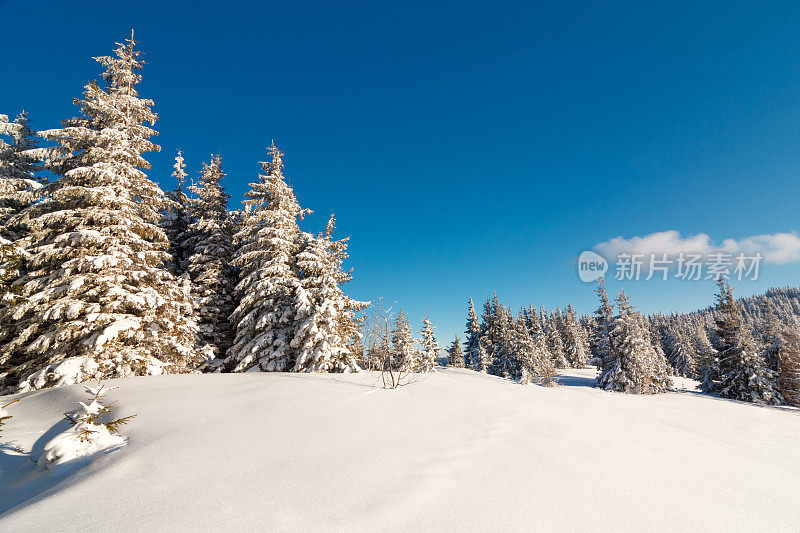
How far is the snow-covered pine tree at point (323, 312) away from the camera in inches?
543

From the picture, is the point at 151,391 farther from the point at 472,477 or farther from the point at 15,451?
the point at 472,477

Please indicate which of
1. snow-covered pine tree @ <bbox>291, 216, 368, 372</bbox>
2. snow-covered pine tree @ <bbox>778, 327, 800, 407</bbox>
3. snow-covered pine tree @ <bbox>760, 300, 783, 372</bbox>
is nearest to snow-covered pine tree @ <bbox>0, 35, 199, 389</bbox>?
snow-covered pine tree @ <bbox>291, 216, 368, 372</bbox>

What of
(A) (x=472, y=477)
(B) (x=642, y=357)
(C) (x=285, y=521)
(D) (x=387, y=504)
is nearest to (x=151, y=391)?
(C) (x=285, y=521)

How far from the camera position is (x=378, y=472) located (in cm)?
363

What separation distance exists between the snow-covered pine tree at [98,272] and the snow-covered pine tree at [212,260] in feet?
10.00

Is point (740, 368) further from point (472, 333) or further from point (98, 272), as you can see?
point (98, 272)

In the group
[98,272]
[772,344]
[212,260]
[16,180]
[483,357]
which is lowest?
[483,357]

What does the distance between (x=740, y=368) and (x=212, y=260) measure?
1441 inches

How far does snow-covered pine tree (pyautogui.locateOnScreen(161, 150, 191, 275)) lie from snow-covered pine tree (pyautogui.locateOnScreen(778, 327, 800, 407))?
40.3 m

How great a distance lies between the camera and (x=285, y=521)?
270 centimetres

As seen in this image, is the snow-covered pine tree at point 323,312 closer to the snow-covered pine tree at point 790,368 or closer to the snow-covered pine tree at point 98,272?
the snow-covered pine tree at point 98,272

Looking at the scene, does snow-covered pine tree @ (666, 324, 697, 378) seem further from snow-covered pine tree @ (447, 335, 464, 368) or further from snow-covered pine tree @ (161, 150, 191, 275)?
snow-covered pine tree @ (161, 150, 191, 275)

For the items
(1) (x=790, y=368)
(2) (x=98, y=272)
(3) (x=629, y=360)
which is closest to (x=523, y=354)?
(3) (x=629, y=360)

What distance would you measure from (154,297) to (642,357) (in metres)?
30.5
